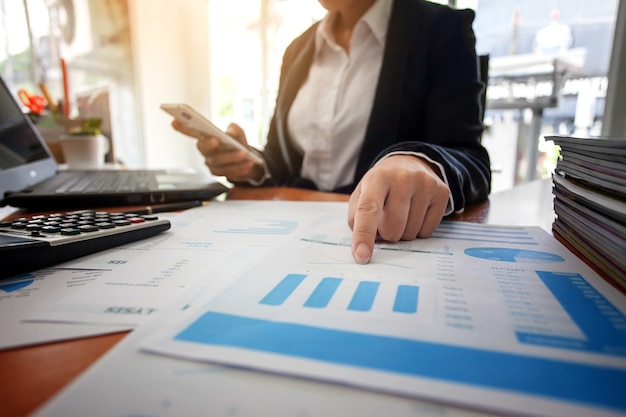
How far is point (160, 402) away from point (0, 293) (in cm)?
18

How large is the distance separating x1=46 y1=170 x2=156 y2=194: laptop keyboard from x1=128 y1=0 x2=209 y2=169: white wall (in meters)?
1.57

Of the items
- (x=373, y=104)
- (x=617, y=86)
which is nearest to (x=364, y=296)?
(x=373, y=104)

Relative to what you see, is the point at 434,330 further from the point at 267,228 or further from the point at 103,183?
the point at 103,183

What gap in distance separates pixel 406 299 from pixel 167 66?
2406mm

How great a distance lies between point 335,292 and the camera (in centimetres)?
23

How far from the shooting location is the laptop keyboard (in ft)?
1.86

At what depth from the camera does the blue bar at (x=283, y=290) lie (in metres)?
0.21

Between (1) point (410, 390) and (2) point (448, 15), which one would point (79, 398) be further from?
(2) point (448, 15)

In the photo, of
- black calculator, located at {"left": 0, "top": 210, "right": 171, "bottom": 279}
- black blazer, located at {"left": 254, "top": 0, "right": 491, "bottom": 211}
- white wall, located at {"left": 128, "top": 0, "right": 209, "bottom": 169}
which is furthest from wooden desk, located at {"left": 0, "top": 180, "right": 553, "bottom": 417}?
white wall, located at {"left": 128, "top": 0, "right": 209, "bottom": 169}

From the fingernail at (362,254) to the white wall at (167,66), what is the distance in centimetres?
218

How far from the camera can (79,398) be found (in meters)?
0.14

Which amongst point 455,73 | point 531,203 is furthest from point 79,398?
point 455,73

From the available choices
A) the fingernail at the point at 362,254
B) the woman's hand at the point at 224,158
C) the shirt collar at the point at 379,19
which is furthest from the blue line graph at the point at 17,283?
the shirt collar at the point at 379,19

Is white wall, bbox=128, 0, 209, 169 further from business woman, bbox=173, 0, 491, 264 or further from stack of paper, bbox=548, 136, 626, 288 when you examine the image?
stack of paper, bbox=548, 136, 626, 288
